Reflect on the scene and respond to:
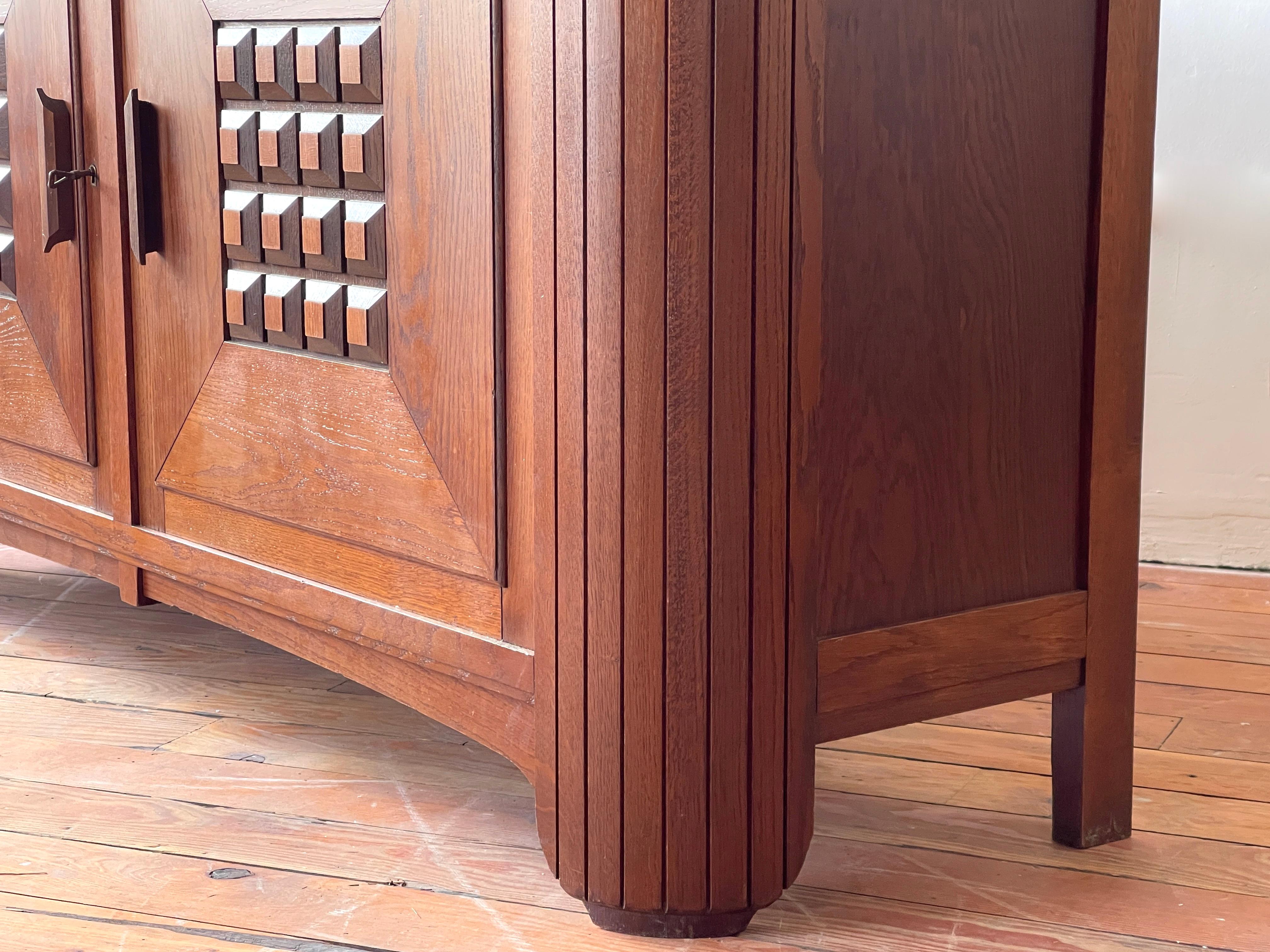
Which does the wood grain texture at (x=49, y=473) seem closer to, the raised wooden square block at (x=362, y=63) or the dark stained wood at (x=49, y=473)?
the dark stained wood at (x=49, y=473)

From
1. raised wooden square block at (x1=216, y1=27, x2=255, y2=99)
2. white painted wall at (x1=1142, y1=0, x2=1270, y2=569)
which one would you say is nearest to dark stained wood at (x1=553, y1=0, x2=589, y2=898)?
raised wooden square block at (x1=216, y1=27, x2=255, y2=99)

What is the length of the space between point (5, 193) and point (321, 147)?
565mm

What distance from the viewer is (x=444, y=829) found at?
1.20 metres

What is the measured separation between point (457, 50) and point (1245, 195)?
4.56 ft

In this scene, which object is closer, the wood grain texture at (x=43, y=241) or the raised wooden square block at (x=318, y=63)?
the raised wooden square block at (x=318, y=63)

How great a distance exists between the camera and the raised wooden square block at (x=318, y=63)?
43.6 inches

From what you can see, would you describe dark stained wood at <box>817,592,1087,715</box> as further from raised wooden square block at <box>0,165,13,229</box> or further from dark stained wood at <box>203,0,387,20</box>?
raised wooden square block at <box>0,165,13,229</box>

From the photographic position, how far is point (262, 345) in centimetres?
123

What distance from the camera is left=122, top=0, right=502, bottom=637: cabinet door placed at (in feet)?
3.44

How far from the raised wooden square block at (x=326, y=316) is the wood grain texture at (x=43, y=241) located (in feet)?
1.20

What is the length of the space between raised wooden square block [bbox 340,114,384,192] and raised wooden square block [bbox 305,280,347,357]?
9 cm

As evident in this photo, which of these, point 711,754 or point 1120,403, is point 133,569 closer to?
point 711,754

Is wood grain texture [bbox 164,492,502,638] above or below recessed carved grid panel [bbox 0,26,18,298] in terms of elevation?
below

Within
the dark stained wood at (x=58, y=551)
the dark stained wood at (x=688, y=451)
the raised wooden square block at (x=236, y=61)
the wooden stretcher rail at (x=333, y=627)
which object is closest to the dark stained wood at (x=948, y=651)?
the dark stained wood at (x=688, y=451)
